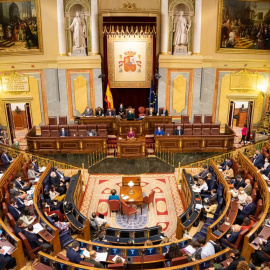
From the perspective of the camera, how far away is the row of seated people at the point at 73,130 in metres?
14.6

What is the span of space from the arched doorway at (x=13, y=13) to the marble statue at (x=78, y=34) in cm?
261

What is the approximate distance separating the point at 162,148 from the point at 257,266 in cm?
773

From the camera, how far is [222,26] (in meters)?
16.2

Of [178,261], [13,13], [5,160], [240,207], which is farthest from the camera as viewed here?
[13,13]

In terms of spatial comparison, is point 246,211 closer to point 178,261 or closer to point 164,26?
A: point 178,261

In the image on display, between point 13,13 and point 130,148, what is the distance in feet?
29.2

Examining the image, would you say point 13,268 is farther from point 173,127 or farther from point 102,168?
point 173,127

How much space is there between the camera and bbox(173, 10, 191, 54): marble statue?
16172 mm

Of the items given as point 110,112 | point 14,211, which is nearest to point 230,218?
point 14,211

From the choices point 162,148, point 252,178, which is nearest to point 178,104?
point 162,148

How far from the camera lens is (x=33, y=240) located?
7539 millimetres

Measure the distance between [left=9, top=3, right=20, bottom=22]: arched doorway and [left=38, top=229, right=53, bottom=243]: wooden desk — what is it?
11.9 m

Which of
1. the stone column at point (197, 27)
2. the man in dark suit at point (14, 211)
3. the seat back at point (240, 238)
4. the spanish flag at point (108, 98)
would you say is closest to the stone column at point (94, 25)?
the spanish flag at point (108, 98)

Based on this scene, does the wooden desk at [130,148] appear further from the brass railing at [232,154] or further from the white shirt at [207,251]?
the white shirt at [207,251]
